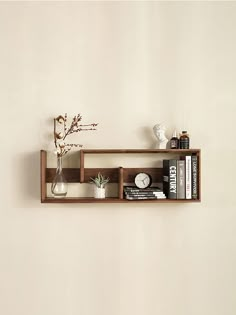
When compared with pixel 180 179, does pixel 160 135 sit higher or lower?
higher

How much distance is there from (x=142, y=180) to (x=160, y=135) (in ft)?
0.93

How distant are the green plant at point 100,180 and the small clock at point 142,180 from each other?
0.56 feet

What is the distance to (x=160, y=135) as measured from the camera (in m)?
1.87

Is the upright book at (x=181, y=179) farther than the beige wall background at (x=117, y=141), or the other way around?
the beige wall background at (x=117, y=141)

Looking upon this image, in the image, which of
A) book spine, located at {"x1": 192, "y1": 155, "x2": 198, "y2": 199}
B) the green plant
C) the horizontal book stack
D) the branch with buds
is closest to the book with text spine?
the horizontal book stack

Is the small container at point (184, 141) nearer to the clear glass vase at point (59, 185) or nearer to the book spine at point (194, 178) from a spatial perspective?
the book spine at point (194, 178)

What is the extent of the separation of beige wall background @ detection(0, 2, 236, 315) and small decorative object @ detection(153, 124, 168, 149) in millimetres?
73

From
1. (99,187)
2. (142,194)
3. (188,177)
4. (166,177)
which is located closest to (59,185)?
(99,187)

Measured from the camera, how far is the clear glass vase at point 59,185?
183 centimetres

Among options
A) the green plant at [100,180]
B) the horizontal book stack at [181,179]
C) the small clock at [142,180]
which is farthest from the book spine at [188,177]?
the green plant at [100,180]

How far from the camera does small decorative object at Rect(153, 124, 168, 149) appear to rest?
1.87 meters

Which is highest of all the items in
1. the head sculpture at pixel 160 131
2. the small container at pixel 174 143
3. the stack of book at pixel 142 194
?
the head sculpture at pixel 160 131

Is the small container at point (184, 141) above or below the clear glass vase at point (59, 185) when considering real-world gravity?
above

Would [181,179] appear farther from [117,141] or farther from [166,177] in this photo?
[117,141]
